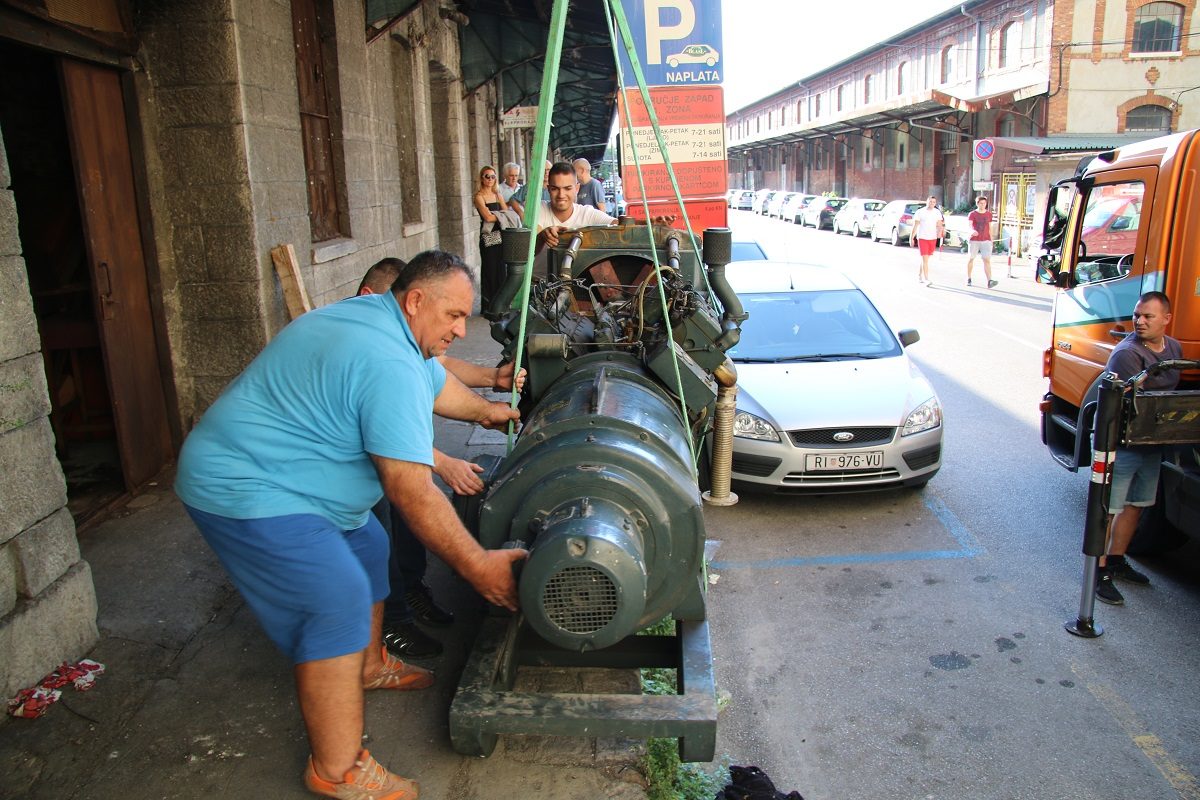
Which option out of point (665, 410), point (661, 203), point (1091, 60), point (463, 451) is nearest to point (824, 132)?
point (1091, 60)

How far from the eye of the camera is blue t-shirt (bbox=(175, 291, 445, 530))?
272 cm

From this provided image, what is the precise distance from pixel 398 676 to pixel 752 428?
3205mm

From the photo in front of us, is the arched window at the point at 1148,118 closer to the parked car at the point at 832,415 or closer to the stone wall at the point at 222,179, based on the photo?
the parked car at the point at 832,415

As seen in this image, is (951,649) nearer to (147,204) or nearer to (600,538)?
(600,538)

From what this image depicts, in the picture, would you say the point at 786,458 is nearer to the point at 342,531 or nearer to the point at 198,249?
the point at 342,531

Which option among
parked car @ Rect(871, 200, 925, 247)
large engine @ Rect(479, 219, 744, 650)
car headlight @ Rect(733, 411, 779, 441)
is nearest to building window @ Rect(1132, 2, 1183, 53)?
parked car @ Rect(871, 200, 925, 247)

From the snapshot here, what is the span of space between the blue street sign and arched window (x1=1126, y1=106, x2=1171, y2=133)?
1036 inches

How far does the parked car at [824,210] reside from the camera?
37281mm

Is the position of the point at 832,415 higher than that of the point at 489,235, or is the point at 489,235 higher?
the point at 489,235

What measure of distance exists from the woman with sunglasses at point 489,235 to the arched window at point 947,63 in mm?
34587

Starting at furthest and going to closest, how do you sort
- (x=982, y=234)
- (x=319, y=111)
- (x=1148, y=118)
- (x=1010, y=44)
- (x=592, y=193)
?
(x=1010, y=44), (x=1148, y=118), (x=982, y=234), (x=592, y=193), (x=319, y=111)

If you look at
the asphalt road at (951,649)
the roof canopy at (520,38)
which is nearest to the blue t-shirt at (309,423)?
the asphalt road at (951,649)

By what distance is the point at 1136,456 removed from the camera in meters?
4.69

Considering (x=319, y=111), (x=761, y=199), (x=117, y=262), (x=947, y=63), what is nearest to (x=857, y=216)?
(x=947, y=63)
